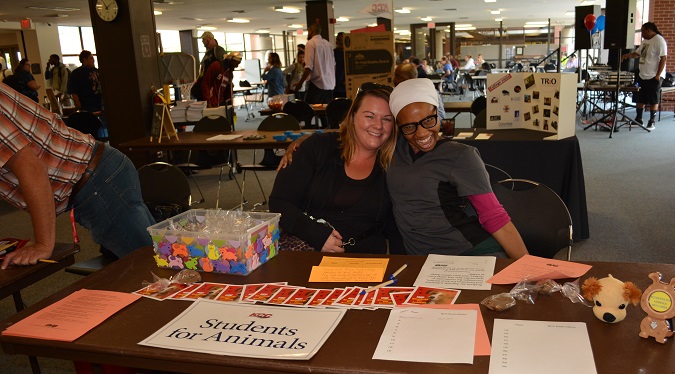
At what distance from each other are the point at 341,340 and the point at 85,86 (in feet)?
28.0

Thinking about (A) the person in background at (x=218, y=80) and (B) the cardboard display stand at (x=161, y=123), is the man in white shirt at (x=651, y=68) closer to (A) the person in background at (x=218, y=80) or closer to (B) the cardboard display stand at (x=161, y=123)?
(A) the person in background at (x=218, y=80)

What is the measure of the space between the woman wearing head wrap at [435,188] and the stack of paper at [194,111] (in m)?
4.44

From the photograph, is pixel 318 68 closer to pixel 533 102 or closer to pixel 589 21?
pixel 533 102

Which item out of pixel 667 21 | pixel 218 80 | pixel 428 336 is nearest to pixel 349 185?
pixel 428 336

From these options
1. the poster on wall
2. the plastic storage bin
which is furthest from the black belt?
the poster on wall

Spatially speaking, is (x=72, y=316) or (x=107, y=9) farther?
(x=107, y=9)

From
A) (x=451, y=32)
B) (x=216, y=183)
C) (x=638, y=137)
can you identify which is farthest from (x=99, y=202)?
(x=451, y=32)

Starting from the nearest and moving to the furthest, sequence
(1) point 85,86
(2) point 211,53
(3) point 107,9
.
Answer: (3) point 107,9
(2) point 211,53
(1) point 85,86

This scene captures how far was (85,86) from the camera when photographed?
877 centimetres

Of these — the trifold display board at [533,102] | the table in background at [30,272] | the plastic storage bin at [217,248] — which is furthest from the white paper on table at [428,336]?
the trifold display board at [533,102]

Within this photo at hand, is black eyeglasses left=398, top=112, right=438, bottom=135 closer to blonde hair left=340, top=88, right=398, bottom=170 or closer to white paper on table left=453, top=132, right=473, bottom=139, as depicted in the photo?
blonde hair left=340, top=88, right=398, bottom=170

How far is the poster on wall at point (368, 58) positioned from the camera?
20.8 feet

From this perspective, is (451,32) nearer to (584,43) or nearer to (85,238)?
(584,43)

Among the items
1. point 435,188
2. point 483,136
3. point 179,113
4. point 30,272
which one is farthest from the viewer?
point 179,113
